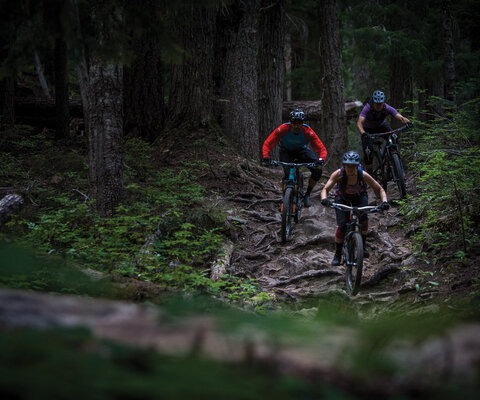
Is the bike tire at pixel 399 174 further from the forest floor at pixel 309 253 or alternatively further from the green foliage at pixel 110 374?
the green foliage at pixel 110 374

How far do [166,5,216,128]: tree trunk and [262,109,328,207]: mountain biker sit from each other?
3.43 metres

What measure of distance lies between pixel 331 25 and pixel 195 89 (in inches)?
207

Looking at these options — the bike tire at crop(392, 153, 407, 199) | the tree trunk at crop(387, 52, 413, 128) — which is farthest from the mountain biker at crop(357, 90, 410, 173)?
the tree trunk at crop(387, 52, 413, 128)

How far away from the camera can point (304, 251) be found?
10156mm

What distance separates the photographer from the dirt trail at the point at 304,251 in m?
8.52

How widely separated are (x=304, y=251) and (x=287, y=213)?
2.76 feet

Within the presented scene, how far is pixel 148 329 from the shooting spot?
6.04 ft

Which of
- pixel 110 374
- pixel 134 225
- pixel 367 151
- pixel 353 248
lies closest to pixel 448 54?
pixel 367 151

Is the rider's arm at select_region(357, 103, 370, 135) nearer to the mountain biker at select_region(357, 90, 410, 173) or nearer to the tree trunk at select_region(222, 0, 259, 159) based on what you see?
the mountain biker at select_region(357, 90, 410, 173)

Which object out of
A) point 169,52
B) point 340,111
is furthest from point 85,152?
point 169,52

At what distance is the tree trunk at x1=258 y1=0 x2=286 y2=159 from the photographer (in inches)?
630

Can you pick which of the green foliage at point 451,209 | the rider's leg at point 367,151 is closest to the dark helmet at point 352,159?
the green foliage at point 451,209

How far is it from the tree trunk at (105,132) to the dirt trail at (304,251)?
264cm

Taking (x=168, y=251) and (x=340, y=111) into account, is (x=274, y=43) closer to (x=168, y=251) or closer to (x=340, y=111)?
(x=340, y=111)
